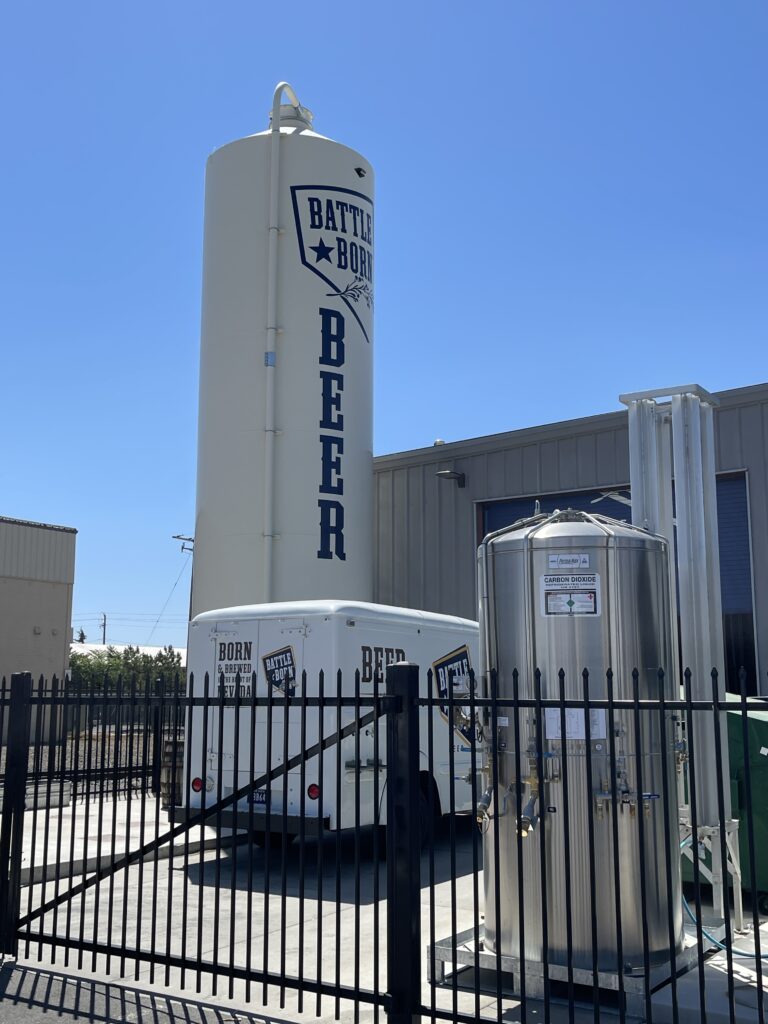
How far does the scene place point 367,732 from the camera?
1047 cm

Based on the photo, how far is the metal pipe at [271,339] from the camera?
1588cm

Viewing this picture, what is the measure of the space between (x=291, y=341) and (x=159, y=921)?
1049cm

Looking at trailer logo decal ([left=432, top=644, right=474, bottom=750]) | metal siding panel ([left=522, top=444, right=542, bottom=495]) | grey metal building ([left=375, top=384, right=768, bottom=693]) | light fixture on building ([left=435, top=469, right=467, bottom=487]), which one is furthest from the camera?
light fixture on building ([left=435, top=469, right=467, bottom=487])

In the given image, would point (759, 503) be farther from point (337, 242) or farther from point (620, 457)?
point (337, 242)

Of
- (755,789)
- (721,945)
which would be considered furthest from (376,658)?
(721,945)

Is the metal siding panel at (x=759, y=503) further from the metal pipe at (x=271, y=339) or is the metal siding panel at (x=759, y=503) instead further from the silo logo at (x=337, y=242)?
the metal pipe at (x=271, y=339)

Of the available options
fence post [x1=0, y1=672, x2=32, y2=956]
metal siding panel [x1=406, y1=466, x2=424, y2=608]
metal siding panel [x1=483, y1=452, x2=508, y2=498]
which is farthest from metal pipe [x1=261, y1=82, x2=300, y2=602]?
fence post [x1=0, y1=672, x2=32, y2=956]

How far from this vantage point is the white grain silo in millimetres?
16109

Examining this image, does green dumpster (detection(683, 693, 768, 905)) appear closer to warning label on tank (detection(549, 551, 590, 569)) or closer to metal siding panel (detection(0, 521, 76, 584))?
warning label on tank (detection(549, 551, 590, 569))

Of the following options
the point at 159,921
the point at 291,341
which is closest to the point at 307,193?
the point at 291,341

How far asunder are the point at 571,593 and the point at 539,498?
10108 mm

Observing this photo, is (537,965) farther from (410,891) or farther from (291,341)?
(291,341)

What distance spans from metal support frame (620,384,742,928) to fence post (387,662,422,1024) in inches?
96.6

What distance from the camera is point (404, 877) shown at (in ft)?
17.6
